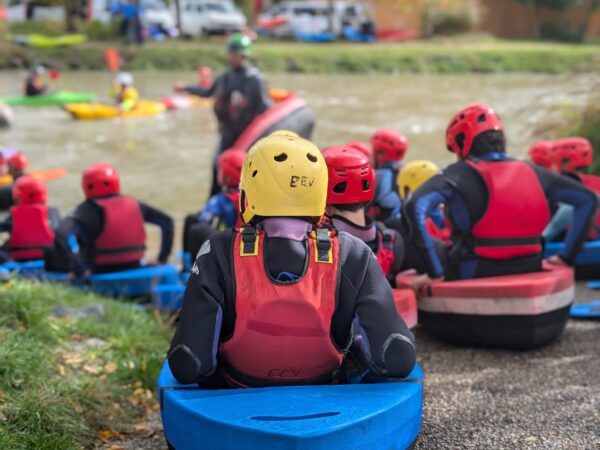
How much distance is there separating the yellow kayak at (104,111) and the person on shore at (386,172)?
14.5 meters

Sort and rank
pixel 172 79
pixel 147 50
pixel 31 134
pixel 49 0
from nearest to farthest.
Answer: pixel 31 134 → pixel 172 79 → pixel 147 50 → pixel 49 0

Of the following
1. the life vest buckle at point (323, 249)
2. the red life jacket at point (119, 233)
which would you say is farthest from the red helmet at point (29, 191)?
the life vest buckle at point (323, 249)

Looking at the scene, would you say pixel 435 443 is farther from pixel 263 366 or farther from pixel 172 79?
pixel 172 79

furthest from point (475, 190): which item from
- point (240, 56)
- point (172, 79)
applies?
point (172, 79)

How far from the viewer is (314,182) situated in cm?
318

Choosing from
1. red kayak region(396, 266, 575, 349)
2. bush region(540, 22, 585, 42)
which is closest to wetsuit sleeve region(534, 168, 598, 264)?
red kayak region(396, 266, 575, 349)

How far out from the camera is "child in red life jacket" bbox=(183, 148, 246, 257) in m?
6.41

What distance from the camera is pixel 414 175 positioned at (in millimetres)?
6266

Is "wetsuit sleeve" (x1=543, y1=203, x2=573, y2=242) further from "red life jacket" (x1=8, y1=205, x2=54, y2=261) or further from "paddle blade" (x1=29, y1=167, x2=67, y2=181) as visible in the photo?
"paddle blade" (x1=29, y1=167, x2=67, y2=181)

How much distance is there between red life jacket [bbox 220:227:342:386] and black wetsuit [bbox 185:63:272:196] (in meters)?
5.83

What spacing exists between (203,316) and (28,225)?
5.04 m

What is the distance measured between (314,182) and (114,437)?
1.74 m

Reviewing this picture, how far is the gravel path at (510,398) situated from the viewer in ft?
12.3

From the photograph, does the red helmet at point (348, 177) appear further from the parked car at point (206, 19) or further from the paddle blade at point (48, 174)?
the parked car at point (206, 19)
